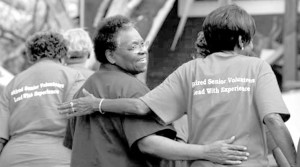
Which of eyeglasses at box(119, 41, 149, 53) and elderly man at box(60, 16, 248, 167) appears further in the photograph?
eyeglasses at box(119, 41, 149, 53)

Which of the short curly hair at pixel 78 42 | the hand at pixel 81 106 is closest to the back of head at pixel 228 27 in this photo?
the hand at pixel 81 106

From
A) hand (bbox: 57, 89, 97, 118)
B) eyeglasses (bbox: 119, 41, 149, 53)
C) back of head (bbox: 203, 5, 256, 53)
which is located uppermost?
back of head (bbox: 203, 5, 256, 53)

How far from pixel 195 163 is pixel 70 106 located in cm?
71

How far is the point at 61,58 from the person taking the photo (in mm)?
4590

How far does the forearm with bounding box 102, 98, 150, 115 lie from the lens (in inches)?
122

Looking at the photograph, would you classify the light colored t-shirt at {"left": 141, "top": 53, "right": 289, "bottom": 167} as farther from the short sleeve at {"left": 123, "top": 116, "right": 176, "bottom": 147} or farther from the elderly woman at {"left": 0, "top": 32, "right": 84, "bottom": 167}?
the elderly woman at {"left": 0, "top": 32, "right": 84, "bottom": 167}

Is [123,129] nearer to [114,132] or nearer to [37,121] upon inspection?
[114,132]

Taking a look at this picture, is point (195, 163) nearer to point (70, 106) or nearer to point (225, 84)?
point (225, 84)

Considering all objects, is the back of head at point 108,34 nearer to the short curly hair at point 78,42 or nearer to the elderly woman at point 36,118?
the elderly woman at point 36,118

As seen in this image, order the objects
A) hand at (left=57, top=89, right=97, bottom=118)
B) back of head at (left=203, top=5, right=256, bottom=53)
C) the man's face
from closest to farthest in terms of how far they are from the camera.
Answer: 1. back of head at (left=203, top=5, right=256, bottom=53)
2. hand at (left=57, top=89, right=97, bottom=118)
3. the man's face

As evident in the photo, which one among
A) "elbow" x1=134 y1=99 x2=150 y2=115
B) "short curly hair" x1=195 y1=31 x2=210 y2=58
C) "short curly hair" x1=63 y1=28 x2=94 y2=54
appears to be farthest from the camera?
"short curly hair" x1=63 y1=28 x2=94 y2=54

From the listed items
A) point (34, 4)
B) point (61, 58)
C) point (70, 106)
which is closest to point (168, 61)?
point (34, 4)

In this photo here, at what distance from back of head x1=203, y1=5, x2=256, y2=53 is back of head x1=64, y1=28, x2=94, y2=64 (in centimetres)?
184

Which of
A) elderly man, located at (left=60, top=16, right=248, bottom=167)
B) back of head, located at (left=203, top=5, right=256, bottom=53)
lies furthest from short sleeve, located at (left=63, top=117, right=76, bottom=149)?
back of head, located at (left=203, top=5, right=256, bottom=53)
